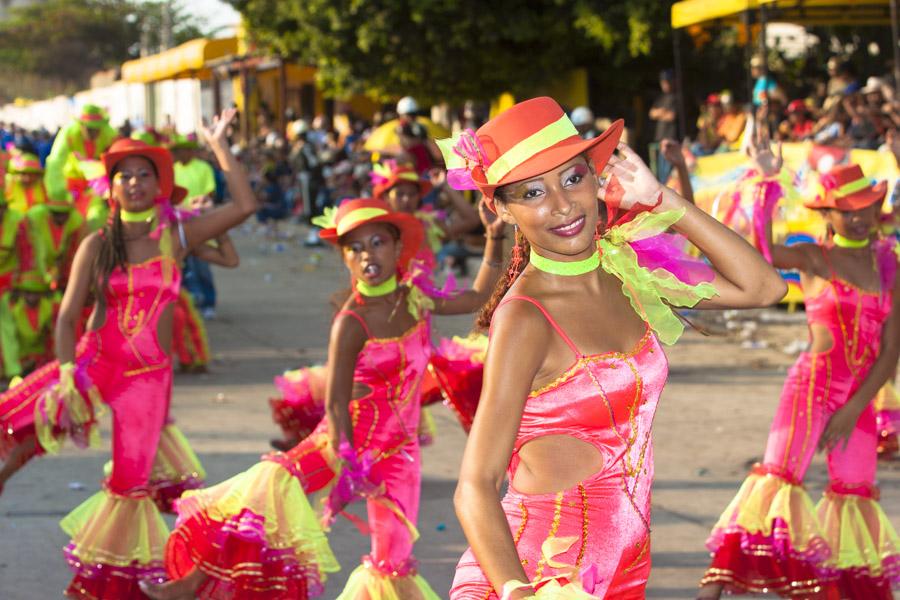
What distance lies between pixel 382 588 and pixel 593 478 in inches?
87.4

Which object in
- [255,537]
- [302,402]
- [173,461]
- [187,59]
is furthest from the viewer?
[187,59]

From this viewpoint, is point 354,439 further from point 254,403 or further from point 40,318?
point 40,318

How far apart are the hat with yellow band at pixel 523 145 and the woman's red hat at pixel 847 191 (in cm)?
280

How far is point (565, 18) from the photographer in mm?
22375

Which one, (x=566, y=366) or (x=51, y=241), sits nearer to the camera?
(x=566, y=366)

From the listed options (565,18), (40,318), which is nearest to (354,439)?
(40,318)

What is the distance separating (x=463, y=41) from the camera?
2256cm

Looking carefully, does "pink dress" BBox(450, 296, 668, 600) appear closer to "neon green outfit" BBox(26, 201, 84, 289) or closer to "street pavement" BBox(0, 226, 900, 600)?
"street pavement" BBox(0, 226, 900, 600)

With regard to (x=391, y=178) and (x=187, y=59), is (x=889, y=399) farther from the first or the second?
(x=187, y=59)

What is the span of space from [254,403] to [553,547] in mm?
7448

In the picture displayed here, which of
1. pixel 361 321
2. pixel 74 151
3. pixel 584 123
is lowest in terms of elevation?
pixel 361 321

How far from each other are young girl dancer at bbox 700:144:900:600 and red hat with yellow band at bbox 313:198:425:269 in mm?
1469

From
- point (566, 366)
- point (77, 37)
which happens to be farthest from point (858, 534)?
point (77, 37)

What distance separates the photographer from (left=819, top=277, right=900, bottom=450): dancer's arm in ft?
17.9
